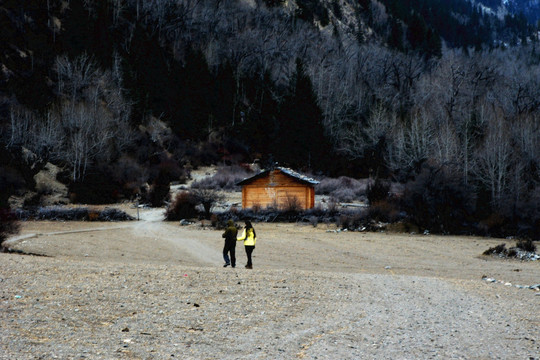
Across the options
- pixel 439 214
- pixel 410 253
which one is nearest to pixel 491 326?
pixel 410 253

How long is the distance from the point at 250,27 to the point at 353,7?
152 ft

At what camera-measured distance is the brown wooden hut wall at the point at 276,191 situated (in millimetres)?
40969

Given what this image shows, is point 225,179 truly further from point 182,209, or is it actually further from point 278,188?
point 182,209

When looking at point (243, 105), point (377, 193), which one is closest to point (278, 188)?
point (377, 193)

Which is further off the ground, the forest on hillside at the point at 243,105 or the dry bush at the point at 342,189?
the forest on hillside at the point at 243,105

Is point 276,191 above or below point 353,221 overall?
above

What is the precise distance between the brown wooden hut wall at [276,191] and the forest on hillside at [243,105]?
906 centimetres

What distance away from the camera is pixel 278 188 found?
41.2 m

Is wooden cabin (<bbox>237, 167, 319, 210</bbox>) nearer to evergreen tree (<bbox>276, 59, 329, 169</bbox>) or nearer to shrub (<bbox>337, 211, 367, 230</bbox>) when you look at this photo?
shrub (<bbox>337, 211, 367, 230</bbox>)

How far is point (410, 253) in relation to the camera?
24.2 meters

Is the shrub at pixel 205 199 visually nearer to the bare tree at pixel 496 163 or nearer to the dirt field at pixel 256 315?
the bare tree at pixel 496 163

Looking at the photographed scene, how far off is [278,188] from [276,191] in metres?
0.31

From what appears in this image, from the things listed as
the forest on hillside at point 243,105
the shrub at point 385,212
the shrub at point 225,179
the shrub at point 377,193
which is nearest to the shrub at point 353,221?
the shrub at point 385,212

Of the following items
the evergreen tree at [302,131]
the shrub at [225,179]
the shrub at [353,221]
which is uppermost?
the evergreen tree at [302,131]
